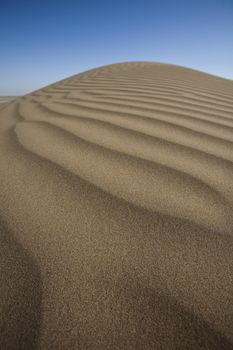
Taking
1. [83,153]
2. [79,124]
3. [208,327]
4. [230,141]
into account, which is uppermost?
[79,124]

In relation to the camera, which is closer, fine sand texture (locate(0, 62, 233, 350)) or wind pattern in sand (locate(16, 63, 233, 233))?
fine sand texture (locate(0, 62, 233, 350))

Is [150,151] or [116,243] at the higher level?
[150,151]

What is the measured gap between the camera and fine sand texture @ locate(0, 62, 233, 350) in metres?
0.47

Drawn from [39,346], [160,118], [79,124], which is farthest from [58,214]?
[160,118]

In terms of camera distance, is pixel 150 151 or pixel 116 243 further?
pixel 150 151

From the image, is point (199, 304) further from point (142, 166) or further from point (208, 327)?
point (142, 166)

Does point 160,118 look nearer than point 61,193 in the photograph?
No

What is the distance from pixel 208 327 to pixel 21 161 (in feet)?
3.04

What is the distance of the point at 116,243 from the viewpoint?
2.14 feet

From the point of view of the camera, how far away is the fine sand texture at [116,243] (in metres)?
0.47

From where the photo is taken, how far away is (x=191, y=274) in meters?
0.56

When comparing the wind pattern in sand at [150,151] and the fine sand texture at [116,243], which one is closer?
the fine sand texture at [116,243]

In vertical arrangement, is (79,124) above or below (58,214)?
above

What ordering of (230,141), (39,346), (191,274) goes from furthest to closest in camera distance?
1. (230,141)
2. (191,274)
3. (39,346)
